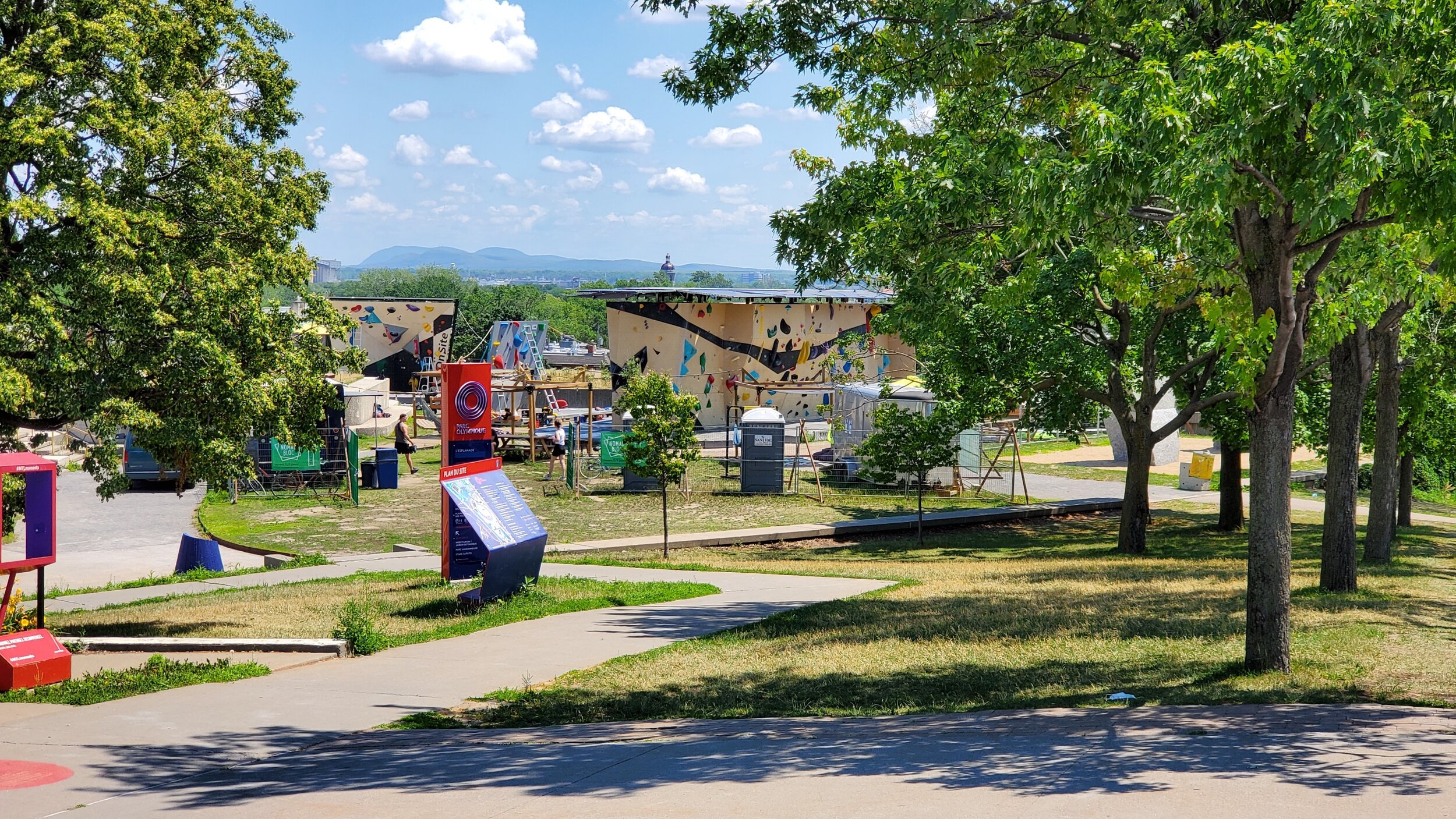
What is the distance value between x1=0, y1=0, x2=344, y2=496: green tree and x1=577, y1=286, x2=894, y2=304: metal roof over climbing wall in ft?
106

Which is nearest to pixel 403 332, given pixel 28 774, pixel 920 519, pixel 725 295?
pixel 725 295

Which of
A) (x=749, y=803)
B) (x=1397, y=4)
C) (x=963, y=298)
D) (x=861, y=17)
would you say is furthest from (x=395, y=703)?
(x=963, y=298)

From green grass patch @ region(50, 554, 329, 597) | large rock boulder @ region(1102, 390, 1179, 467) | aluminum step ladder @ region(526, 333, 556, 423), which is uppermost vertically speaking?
aluminum step ladder @ region(526, 333, 556, 423)

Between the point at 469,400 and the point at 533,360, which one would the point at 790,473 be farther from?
the point at 533,360

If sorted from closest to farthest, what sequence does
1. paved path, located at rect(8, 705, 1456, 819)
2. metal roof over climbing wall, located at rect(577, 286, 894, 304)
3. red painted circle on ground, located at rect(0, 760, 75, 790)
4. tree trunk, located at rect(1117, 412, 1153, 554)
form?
paved path, located at rect(8, 705, 1456, 819) → red painted circle on ground, located at rect(0, 760, 75, 790) → tree trunk, located at rect(1117, 412, 1153, 554) → metal roof over climbing wall, located at rect(577, 286, 894, 304)

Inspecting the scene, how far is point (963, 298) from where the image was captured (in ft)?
Answer: 61.4

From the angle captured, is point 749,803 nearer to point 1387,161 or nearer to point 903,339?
point 1387,161

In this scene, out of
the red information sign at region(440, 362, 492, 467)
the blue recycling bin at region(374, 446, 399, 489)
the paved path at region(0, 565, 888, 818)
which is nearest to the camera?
the paved path at region(0, 565, 888, 818)

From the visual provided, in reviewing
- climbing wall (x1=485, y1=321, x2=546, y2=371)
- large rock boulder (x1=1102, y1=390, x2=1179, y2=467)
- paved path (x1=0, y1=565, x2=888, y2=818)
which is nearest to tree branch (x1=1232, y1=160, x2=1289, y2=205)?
paved path (x1=0, y1=565, x2=888, y2=818)

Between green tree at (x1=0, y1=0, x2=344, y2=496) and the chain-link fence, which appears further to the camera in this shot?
the chain-link fence

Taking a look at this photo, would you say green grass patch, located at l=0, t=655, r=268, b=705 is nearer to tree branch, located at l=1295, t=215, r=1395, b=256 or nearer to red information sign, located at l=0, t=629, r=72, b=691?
red information sign, located at l=0, t=629, r=72, b=691

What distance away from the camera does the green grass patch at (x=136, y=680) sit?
8.95 meters

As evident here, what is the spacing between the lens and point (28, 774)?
692 cm

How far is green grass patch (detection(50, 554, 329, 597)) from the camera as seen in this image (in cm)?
1630
